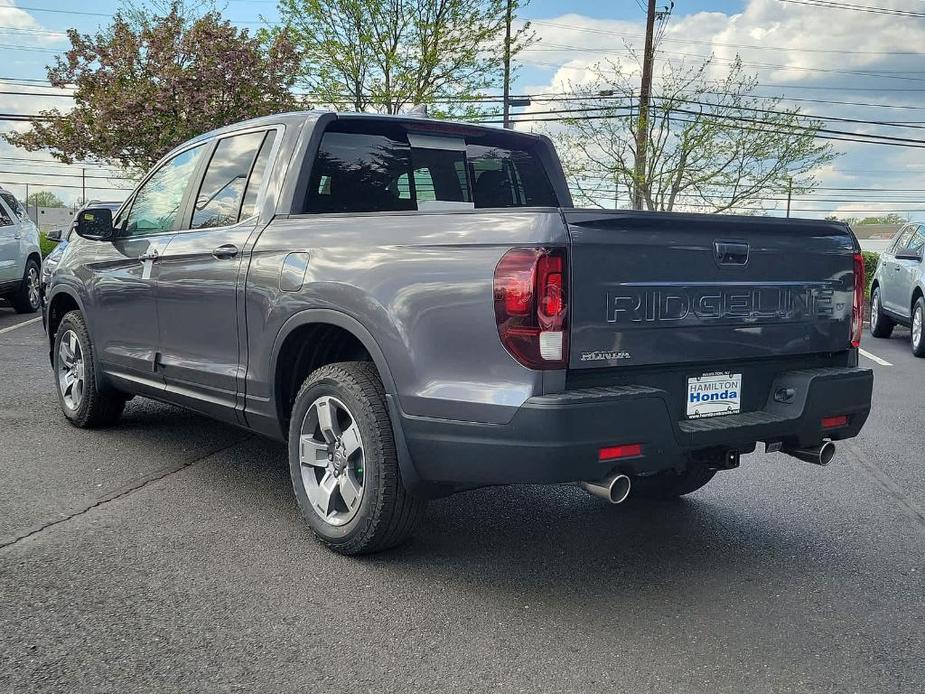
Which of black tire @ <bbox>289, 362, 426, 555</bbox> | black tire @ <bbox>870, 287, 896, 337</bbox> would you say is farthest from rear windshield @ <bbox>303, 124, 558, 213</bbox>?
black tire @ <bbox>870, 287, 896, 337</bbox>

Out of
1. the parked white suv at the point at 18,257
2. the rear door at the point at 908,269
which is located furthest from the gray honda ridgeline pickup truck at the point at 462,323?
the parked white suv at the point at 18,257

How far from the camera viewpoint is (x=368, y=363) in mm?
4043

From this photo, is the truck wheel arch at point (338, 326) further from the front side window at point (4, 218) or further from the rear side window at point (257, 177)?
the front side window at point (4, 218)

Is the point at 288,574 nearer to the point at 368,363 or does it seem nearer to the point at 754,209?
the point at 368,363

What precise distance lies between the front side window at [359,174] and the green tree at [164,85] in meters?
18.7

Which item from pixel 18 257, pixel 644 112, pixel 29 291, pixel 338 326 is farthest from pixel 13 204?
pixel 644 112

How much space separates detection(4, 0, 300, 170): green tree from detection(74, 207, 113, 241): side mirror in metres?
17.2

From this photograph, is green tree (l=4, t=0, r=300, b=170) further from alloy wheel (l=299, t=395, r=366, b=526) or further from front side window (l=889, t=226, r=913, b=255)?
alloy wheel (l=299, t=395, r=366, b=526)

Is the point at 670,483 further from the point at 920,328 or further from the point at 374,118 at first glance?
the point at 920,328

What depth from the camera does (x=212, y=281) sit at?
4809 mm

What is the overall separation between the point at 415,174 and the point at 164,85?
19.5m

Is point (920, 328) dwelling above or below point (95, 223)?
below

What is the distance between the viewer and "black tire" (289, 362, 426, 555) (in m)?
3.79

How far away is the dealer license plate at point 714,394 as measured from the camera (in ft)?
12.1
